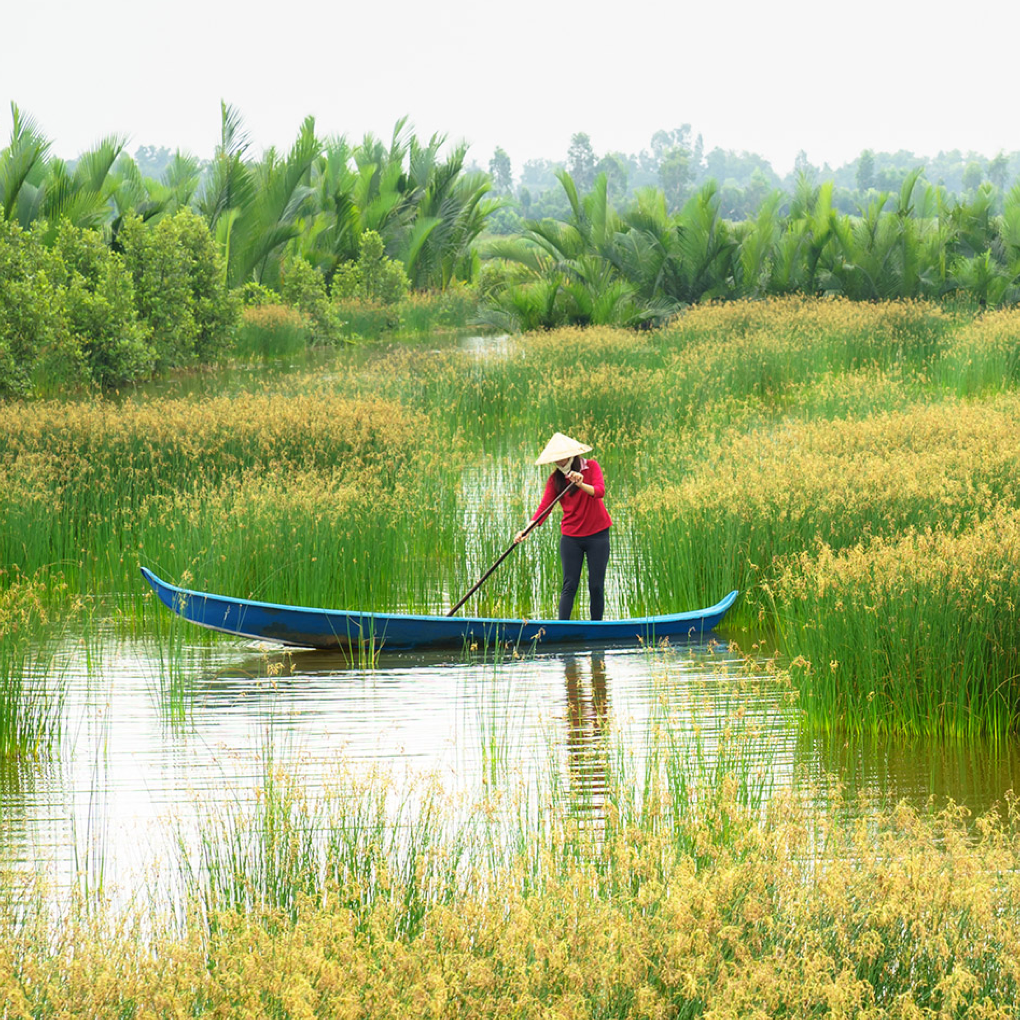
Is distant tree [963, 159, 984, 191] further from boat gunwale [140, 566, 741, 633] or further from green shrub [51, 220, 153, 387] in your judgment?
boat gunwale [140, 566, 741, 633]

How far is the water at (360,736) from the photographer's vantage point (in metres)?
5.90

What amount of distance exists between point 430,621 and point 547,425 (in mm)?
8047

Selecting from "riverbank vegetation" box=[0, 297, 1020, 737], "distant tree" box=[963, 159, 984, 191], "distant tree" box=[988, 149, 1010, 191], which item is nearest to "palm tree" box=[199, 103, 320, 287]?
"riverbank vegetation" box=[0, 297, 1020, 737]

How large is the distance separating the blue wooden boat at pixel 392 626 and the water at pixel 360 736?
5.4 inches

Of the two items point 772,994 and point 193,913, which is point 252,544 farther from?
point 772,994

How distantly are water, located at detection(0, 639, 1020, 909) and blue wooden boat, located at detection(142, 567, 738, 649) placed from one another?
0.14 metres

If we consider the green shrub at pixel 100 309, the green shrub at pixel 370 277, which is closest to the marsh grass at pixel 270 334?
the green shrub at pixel 370 277

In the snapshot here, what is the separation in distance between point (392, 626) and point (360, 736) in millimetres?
1683

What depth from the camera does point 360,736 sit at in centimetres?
714

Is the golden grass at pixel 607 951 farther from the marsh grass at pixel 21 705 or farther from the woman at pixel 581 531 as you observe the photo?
the woman at pixel 581 531

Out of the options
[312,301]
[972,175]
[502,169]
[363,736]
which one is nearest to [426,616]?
[363,736]

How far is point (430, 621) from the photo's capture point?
28.6 ft

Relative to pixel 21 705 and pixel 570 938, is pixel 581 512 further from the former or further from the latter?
pixel 570 938

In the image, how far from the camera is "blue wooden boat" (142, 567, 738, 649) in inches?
335
